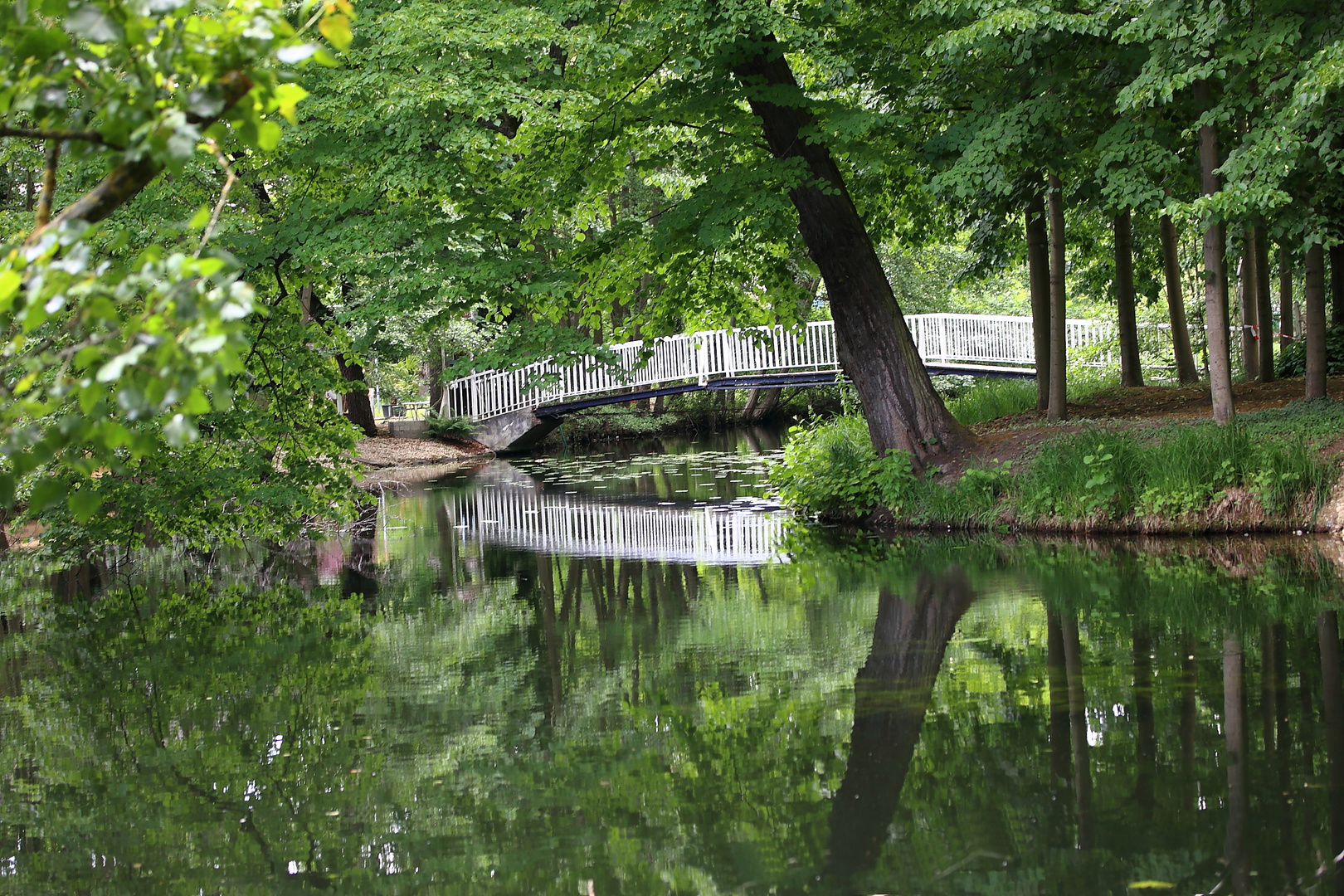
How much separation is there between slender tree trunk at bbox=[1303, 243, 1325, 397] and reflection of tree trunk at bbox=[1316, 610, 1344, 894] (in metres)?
5.09

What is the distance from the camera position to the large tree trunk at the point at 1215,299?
10.1 m

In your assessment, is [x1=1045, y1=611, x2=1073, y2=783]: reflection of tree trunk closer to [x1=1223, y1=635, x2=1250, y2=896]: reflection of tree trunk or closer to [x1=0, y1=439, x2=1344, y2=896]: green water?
[x1=0, y1=439, x2=1344, y2=896]: green water

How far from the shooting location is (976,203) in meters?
13.2

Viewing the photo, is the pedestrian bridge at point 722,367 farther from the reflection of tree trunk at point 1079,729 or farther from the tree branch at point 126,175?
the tree branch at point 126,175

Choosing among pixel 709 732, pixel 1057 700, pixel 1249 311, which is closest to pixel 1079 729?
pixel 1057 700

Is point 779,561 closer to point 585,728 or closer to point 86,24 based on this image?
point 585,728

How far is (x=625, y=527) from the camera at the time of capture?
13469mm

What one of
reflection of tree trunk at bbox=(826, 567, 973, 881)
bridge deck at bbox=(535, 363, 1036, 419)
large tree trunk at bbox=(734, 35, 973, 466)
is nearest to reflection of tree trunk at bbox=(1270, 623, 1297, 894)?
reflection of tree trunk at bbox=(826, 567, 973, 881)

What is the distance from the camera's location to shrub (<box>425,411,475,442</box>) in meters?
28.2

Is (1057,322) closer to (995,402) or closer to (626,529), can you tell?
(995,402)

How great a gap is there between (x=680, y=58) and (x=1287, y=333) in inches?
393

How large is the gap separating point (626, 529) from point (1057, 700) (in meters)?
8.28

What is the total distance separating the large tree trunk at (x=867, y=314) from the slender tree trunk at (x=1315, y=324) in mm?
3040

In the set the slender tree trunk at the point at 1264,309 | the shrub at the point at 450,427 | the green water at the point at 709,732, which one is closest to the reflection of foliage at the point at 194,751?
the green water at the point at 709,732
